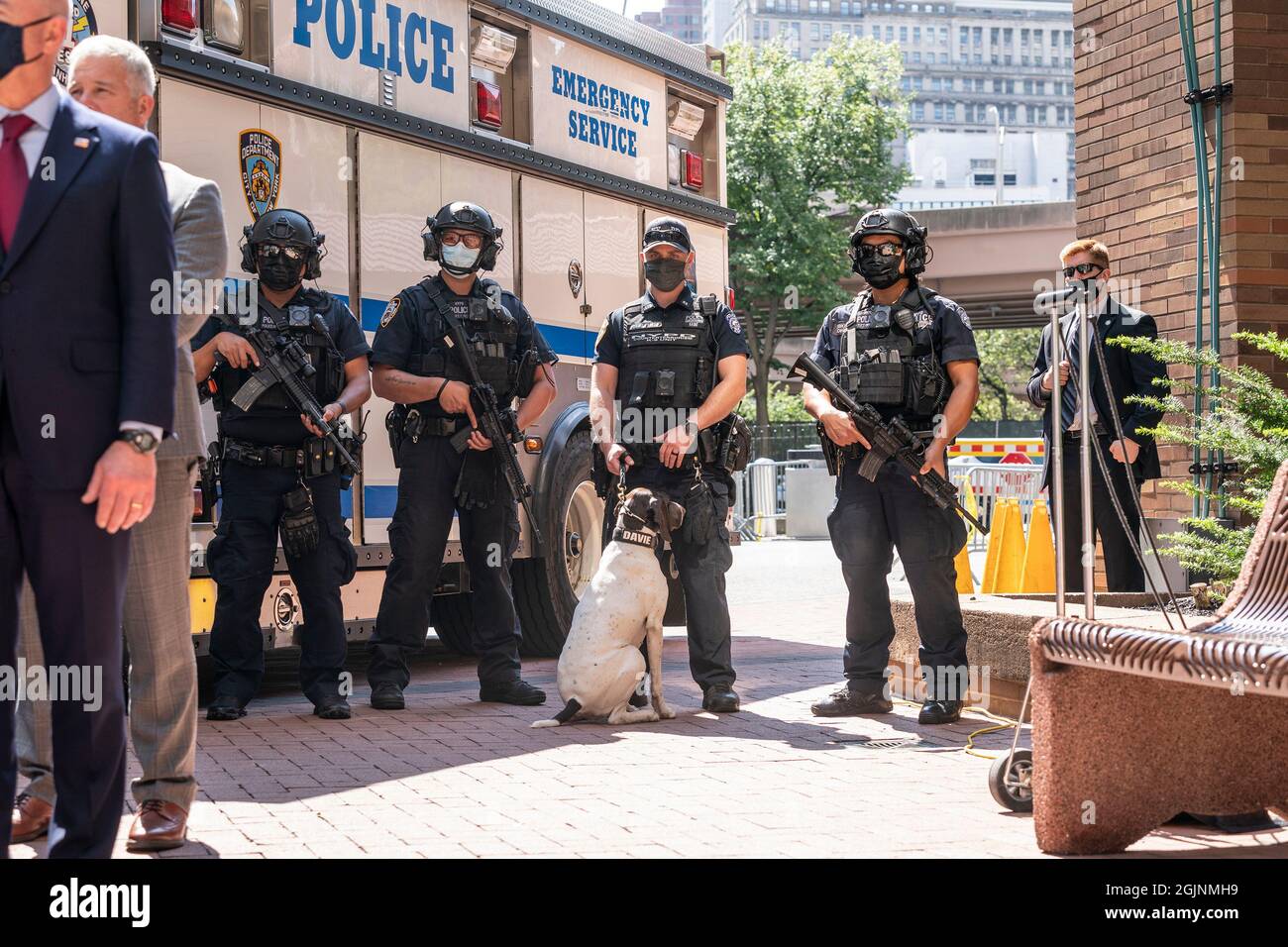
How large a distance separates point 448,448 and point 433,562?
559 millimetres

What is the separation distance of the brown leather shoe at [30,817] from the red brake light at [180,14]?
11.7 feet

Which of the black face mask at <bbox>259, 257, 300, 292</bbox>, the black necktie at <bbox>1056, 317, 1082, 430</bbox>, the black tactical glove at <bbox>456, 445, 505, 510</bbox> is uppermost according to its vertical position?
the black face mask at <bbox>259, 257, 300, 292</bbox>

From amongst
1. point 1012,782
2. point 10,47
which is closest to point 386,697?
point 1012,782

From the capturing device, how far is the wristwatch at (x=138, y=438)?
135 inches

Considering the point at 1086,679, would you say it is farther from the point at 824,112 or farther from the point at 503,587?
the point at 824,112

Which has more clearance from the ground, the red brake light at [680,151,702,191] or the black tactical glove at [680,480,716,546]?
the red brake light at [680,151,702,191]

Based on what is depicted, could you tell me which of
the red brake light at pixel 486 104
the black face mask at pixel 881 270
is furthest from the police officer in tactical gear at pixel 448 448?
the black face mask at pixel 881 270

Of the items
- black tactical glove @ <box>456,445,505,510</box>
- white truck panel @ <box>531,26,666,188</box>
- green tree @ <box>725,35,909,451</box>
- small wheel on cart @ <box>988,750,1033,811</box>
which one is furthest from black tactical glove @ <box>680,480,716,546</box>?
green tree @ <box>725,35,909,451</box>

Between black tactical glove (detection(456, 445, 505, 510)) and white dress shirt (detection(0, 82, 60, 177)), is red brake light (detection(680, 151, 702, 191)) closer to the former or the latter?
black tactical glove (detection(456, 445, 505, 510))

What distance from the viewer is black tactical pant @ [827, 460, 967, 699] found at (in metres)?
6.94

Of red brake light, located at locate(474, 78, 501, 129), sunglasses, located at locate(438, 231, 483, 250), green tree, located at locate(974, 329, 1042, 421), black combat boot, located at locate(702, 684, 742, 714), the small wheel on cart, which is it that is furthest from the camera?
green tree, located at locate(974, 329, 1042, 421)

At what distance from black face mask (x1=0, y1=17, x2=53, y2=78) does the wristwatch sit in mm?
832

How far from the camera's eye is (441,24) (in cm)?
852
